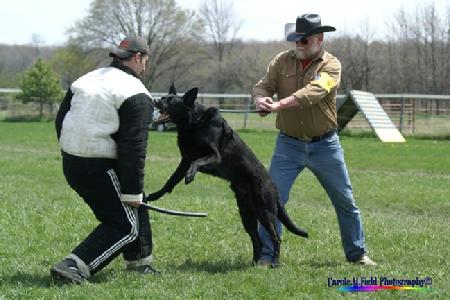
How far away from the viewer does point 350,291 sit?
4.90m

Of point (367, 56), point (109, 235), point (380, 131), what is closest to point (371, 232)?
point (109, 235)

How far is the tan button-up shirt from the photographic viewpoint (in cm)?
593

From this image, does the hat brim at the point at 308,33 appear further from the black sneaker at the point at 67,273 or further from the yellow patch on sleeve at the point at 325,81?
the black sneaker at the point at 67,273

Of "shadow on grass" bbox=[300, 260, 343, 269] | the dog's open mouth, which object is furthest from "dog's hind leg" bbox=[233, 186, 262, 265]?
the dog's open mouth

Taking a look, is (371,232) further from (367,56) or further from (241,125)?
(367,56)

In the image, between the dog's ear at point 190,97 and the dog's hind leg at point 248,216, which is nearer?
the dog's ear at point 190,97

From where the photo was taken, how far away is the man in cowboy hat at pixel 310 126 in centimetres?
588

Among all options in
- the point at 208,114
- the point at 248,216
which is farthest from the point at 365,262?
the point at 208,114

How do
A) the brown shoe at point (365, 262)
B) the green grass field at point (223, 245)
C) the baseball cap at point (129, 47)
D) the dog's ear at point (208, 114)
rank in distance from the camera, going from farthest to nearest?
1. the brown shoe at point (365, 262)
2. the dog's ear at point (208, 114)
3. the baseball cap at point (129, 47)
4. the green grass field at point (223, 245)

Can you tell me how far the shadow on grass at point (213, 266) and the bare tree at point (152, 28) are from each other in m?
60.6

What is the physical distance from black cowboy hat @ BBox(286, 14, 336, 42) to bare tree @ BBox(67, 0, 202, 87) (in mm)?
60748

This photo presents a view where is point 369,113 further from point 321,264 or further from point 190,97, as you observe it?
point 190,97

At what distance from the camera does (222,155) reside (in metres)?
5.85

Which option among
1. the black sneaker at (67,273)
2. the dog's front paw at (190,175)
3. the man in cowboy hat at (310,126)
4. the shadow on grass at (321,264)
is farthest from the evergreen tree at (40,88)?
the black sneaker at (67,273)
